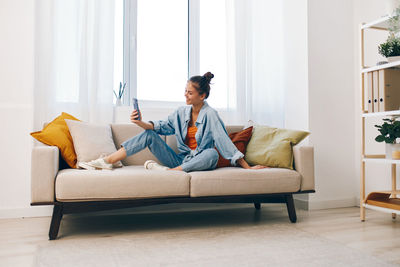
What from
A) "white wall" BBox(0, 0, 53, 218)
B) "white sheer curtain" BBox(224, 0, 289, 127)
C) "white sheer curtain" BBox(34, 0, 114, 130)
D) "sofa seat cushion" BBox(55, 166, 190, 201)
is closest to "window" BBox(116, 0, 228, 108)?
"white sheer curtain" BBox(224, 0, 289, 127)

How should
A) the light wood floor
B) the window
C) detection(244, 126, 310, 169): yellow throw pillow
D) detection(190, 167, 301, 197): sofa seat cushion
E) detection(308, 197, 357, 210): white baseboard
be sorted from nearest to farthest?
1. the light wood floor
2. detection(190, 167, 301, 197): sofa seat cushion
3. detection(244, 126, 310, 169): yellow throw pillow
4. detection(308, 197, 357, 210): white baseboard
5. the window

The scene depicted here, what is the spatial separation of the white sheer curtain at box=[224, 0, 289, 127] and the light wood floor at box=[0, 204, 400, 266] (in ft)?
3.09

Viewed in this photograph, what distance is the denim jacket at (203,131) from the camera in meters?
2.56

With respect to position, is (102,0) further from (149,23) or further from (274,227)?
(274,227)

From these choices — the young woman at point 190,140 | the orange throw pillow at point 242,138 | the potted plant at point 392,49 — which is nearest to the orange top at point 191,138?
the young woman at point 190,140

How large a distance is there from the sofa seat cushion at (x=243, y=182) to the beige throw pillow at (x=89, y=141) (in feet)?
2.21

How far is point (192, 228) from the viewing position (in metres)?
2.40

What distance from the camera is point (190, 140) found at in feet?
9.03

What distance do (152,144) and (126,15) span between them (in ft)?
4.89

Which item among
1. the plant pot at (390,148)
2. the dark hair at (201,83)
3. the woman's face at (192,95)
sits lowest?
the plant pot at (390,148)

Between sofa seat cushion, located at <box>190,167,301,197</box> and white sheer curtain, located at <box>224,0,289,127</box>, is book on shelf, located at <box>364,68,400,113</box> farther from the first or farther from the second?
white sheer curtain, located at <box>224,0,289,127</box>

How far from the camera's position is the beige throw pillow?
8.17 ft

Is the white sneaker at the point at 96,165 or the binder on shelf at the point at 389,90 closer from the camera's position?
Answer: the white sneaker at the point at 96,165

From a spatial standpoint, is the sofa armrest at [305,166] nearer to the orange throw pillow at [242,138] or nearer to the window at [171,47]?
the orange throw pillow at [242,138]
